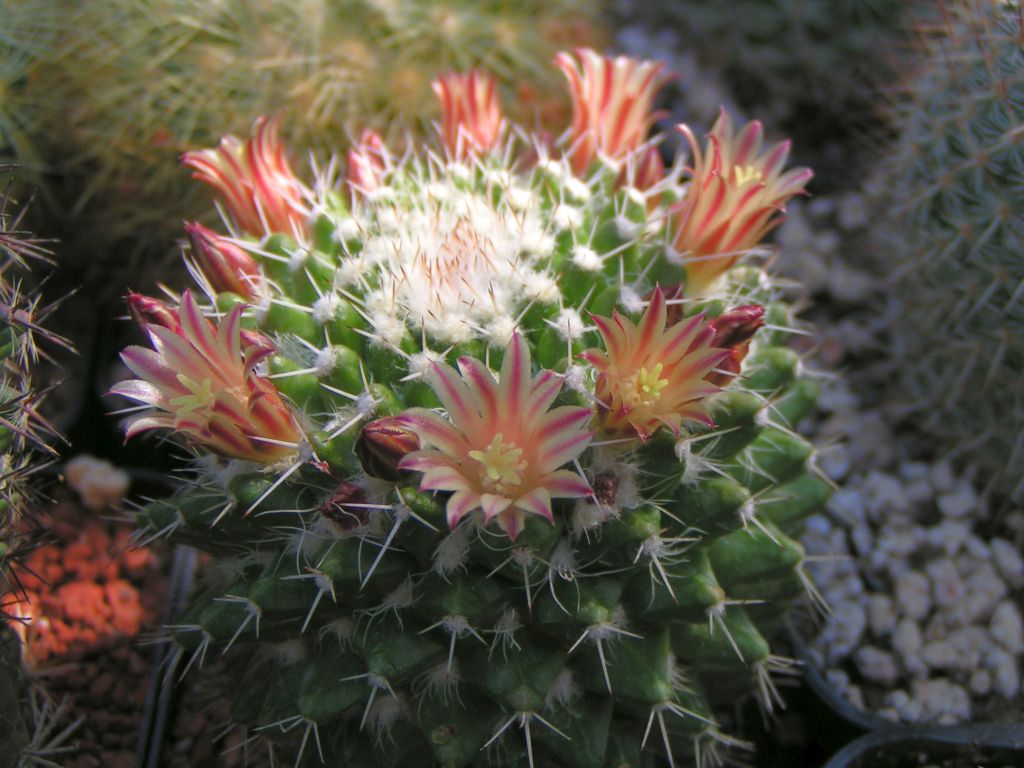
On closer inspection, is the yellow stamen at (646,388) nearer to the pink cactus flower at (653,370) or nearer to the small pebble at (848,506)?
the pink cactus flower at (653,370)

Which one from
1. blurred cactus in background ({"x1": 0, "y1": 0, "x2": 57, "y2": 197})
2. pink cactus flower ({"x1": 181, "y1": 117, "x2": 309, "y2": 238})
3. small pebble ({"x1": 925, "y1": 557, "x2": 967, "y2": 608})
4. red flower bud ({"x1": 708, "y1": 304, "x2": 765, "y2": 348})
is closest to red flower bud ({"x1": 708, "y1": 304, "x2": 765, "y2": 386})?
red flower bud ({"x1": 708, "y1": 304, "x2": 765, "y2": 348})

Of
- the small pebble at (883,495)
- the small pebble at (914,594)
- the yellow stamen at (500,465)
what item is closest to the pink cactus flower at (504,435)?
the yellow stamen at (500,465)

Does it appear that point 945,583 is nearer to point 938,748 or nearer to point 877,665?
point 877,665

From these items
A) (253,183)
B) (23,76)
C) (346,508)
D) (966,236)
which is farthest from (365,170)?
(966,236)

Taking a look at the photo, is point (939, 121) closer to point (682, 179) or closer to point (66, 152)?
point (682, 179)

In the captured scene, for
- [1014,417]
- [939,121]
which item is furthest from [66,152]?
[1014,417]

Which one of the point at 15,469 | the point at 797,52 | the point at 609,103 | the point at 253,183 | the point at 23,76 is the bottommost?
the point at 15,469
